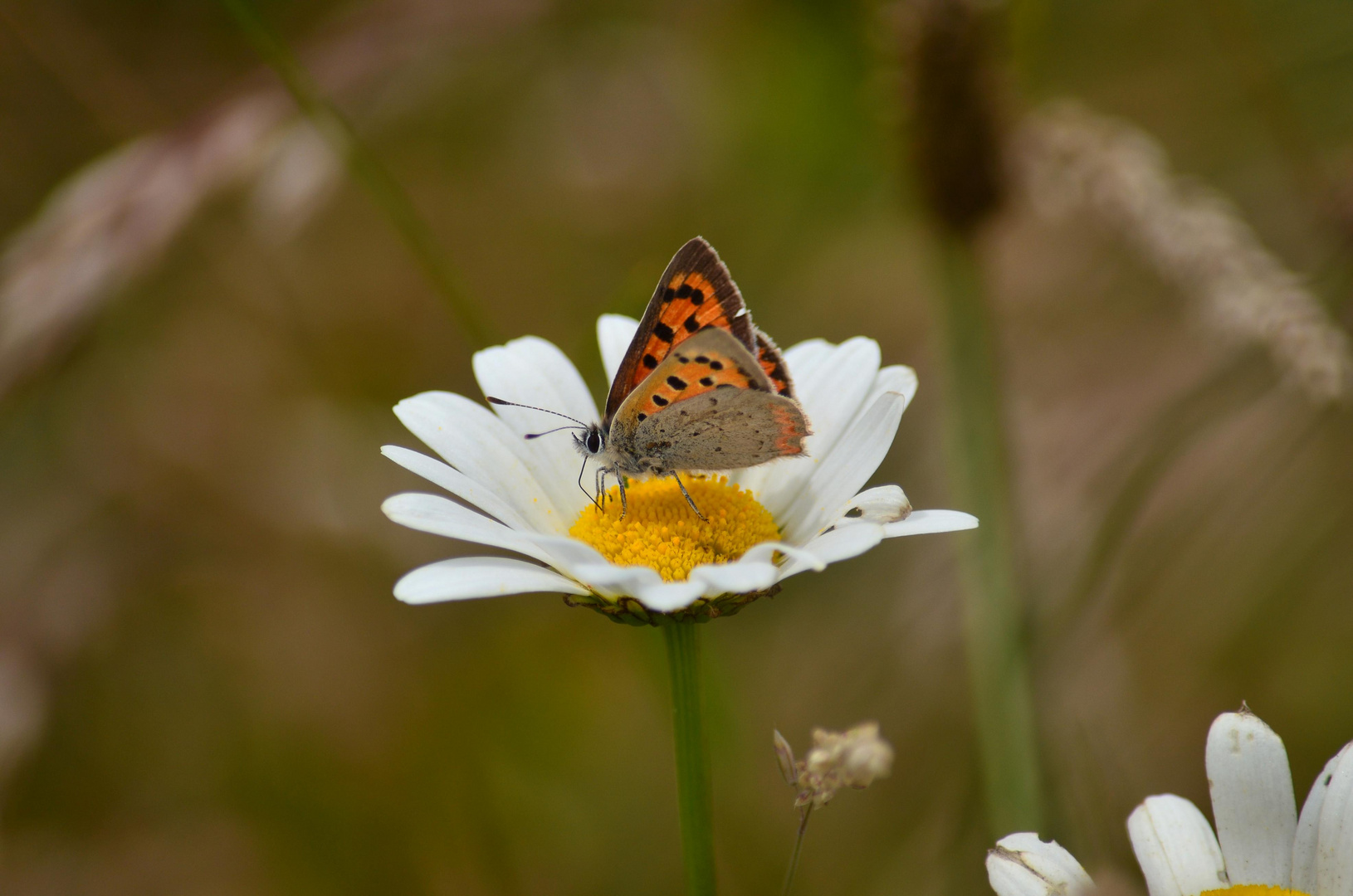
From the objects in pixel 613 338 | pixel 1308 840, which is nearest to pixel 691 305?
pixel 613 338

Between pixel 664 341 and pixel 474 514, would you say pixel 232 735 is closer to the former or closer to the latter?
pixel 474 514

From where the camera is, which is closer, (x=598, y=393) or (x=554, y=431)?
(x=554, y=431)

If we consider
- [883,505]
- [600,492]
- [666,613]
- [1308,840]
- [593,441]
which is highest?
[593,441]

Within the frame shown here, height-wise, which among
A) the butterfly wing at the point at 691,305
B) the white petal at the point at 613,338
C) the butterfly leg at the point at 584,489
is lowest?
the butterfly leg at the point at 584,489

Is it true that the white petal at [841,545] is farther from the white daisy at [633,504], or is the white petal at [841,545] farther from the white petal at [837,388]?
the white petal at [837,388]

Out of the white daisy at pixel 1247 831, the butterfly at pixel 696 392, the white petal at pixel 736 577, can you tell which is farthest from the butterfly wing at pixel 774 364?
the white daisy at pixel 1247 831

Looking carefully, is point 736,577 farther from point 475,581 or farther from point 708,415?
point 708,415

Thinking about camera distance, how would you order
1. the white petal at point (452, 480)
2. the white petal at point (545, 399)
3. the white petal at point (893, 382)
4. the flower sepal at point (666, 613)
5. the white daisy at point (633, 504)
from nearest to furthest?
the white daisy at point (633, 504)
the flower sepal at point (666, 613)
the white petal at point (452, 480)
the white petal at point (893, 382)
the white petal at point (545, 399)

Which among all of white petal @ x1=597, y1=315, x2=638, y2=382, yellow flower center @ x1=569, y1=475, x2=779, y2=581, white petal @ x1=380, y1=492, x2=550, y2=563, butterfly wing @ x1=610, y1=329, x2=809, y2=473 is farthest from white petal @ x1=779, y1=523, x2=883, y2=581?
white petal @ x1=597, y1=315, x2=638, y2=382
